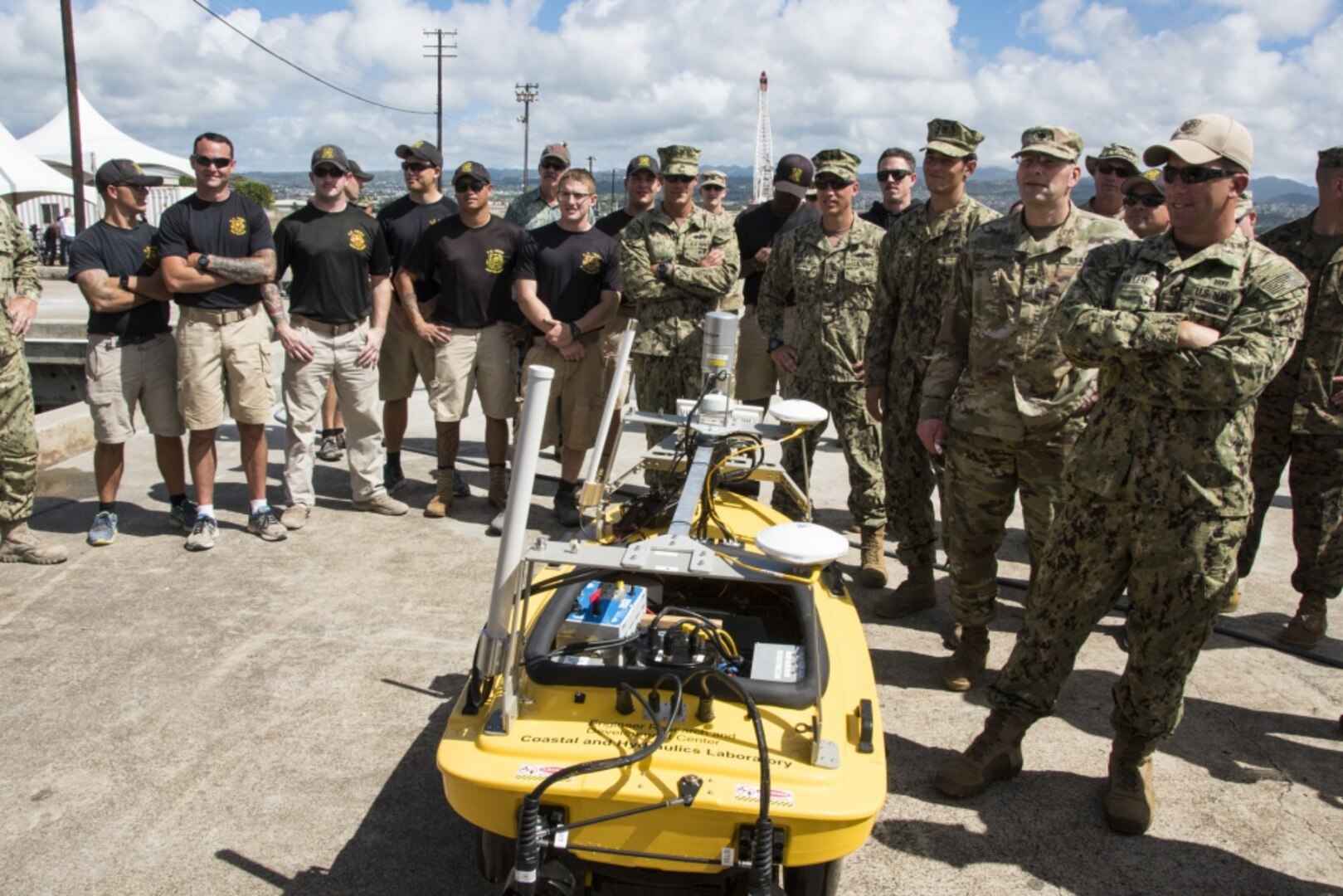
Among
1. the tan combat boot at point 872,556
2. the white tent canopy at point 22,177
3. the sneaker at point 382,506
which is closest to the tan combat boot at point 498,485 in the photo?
the sneaker at point 382,506

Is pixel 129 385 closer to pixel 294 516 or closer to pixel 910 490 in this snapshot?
pixel 294 516

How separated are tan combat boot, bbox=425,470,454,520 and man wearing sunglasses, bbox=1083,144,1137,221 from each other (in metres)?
4.14

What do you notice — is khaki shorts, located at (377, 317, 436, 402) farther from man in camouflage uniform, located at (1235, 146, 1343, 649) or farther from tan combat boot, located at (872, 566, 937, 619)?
man in camouflage uniform, located at (1235, 146, 1343, 649)

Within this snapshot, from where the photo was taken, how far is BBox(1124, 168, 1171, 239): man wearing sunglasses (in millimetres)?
5168

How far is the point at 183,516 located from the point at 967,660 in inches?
169

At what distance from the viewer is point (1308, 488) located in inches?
179

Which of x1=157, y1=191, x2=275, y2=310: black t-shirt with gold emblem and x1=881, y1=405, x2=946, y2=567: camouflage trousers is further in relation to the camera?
x1=157, y1=191, x2=275, y2=310: black t-shirt with gold emblem

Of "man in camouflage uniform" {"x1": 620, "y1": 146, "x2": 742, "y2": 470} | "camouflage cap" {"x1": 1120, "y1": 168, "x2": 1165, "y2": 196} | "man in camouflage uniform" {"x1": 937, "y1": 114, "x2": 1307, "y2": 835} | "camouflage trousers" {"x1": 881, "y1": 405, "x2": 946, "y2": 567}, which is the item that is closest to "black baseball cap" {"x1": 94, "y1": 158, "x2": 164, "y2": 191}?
"man in camouflage uniform" {"x1": 620, "y1": 146, "x2": 742, "y2": 470}

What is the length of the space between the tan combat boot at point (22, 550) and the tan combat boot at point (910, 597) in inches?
163

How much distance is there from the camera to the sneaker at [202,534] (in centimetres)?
541

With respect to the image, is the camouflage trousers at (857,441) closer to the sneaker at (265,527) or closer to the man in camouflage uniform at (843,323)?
the man in camouflage uniform at (843,323)

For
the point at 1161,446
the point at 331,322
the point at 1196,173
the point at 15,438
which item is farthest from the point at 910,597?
the point at 15,438

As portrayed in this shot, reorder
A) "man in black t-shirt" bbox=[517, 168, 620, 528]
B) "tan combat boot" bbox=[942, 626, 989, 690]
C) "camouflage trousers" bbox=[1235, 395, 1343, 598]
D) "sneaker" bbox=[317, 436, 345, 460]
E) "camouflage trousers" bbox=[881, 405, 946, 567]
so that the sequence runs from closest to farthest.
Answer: "tan combat boot" bbox=[942, 626, 989, 690] < "camouflage trousers" bbox=[1235, 395, 1343, 598] < "camouflage trousers" bbox=[881, 405, 946, 567] < "man in black t-shirt" bbox=[517, 168, 620, 528] < "sneaker" bbox=[317, 436, 345, 460]

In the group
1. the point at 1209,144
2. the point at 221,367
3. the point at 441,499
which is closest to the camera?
the point at 1209,144
